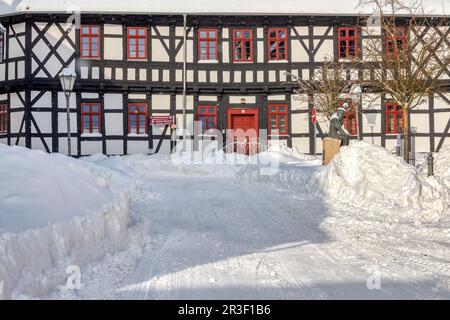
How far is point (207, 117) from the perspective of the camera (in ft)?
60.1

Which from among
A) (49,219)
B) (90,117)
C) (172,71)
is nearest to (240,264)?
(49,219)

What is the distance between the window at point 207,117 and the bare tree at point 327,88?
384cm

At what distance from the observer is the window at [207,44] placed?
18.0 metres

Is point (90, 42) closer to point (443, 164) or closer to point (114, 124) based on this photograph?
point (114, 124)

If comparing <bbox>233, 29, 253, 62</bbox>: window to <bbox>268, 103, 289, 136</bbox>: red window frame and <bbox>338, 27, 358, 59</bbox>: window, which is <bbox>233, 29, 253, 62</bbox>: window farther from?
<bbox>338, 27, 358, 59</bbox>: window

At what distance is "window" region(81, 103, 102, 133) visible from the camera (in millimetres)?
17641

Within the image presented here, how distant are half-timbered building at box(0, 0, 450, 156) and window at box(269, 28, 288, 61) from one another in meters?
0.04

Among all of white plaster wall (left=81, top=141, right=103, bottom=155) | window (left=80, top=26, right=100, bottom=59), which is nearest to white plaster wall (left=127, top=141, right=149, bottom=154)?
white plaster wall (left=81, top=141, right=103, bottom=155)

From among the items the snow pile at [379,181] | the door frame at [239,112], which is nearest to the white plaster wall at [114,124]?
the door frame at [239,112]

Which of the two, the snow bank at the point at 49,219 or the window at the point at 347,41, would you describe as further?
the window at the point at 347,41

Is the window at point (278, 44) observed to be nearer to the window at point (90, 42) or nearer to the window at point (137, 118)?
the window at point (137, 118)

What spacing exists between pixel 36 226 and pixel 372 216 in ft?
18.5

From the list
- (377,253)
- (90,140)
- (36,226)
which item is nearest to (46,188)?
(36,226)

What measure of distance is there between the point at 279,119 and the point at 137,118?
6352 mm
